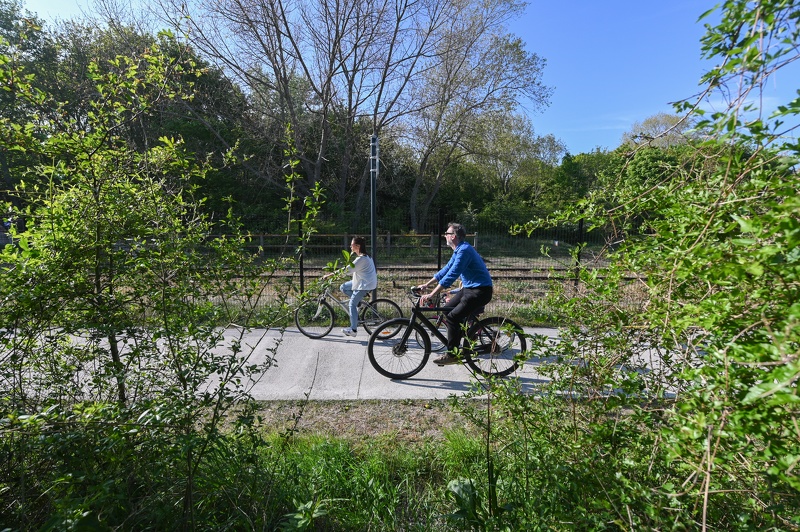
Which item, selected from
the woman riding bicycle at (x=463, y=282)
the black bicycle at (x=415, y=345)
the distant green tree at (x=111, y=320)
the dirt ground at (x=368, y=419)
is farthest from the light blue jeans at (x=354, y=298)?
the distant green tree at (x=111, y=320)

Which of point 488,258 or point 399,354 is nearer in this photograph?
point 399,354

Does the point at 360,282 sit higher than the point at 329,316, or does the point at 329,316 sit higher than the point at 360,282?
the point at 360,282

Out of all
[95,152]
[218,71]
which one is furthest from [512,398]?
[218,71]

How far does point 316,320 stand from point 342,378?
2.38 meters

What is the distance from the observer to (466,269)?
5172 mm

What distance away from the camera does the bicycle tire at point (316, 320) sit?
7.03 metres

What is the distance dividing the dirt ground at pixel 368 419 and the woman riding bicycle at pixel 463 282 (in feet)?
2.92

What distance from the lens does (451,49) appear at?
19281 mm

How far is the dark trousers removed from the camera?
5.14 meters

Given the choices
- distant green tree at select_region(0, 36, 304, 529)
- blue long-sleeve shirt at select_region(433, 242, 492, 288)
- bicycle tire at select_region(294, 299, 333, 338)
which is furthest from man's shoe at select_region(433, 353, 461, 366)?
distant green tree at select_region(0, 36, 304, 529)

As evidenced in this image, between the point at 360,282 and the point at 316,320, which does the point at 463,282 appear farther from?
the point at 316,320

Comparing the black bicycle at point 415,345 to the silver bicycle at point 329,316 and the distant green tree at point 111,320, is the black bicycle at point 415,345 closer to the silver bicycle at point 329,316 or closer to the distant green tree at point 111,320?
the silver bicycle at point 329,316

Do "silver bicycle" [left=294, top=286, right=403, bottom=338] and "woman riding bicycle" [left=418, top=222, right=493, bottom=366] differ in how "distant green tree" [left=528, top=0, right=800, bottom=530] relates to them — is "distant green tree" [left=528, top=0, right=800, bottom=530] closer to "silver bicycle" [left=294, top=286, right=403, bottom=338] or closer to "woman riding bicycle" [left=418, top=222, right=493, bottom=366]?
"woman riding bicycle" [left=418, top=222, right=493, bottom=366]

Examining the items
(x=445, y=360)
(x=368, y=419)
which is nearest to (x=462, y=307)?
(x=445, y=360)
